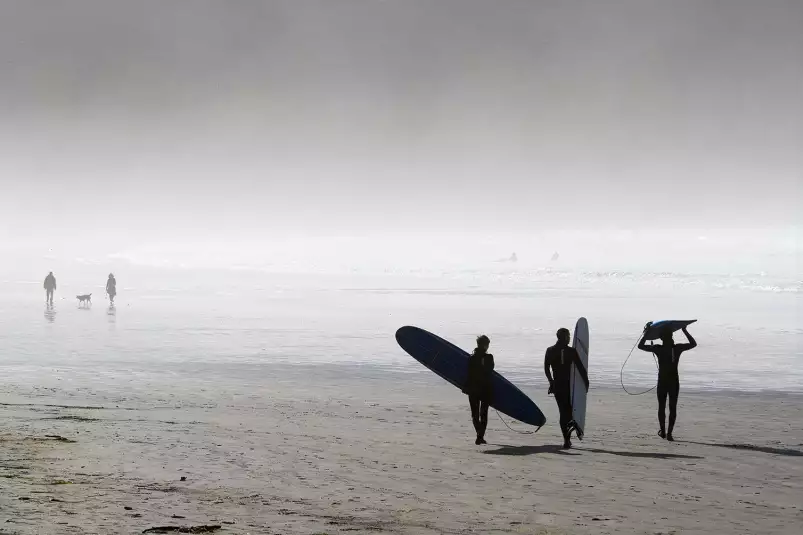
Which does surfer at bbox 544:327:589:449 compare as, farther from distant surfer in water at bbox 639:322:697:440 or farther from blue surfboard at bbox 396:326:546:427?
distant surfer in water at bbox 639:322:697:440

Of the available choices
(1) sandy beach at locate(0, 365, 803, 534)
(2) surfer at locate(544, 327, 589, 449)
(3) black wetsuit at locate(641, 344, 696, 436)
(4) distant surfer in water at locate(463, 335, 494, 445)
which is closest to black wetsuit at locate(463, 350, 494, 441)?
(4) distant surfer in water at locate(463, 335, 494, 445)

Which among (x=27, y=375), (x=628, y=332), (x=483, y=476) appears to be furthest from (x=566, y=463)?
(x=628, y=332)

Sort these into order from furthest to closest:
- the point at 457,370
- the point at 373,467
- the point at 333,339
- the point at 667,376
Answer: the point at 333,339
the point at 457,370
the point at 667,376
the point at 373,467

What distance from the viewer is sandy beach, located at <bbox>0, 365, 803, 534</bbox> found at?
7176 millimetres

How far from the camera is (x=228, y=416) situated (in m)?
12.6

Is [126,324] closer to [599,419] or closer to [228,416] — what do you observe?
[228,416]

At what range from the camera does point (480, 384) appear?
11.1m

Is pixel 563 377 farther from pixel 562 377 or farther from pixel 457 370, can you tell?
pixel 457 370

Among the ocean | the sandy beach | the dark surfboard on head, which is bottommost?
the sandy beach

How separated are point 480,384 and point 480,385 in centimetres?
1

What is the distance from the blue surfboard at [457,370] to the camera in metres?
12.0

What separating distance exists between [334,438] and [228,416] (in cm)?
233

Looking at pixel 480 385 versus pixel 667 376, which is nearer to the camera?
pixel 480 385

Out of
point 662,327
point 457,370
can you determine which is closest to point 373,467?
point 457,370
